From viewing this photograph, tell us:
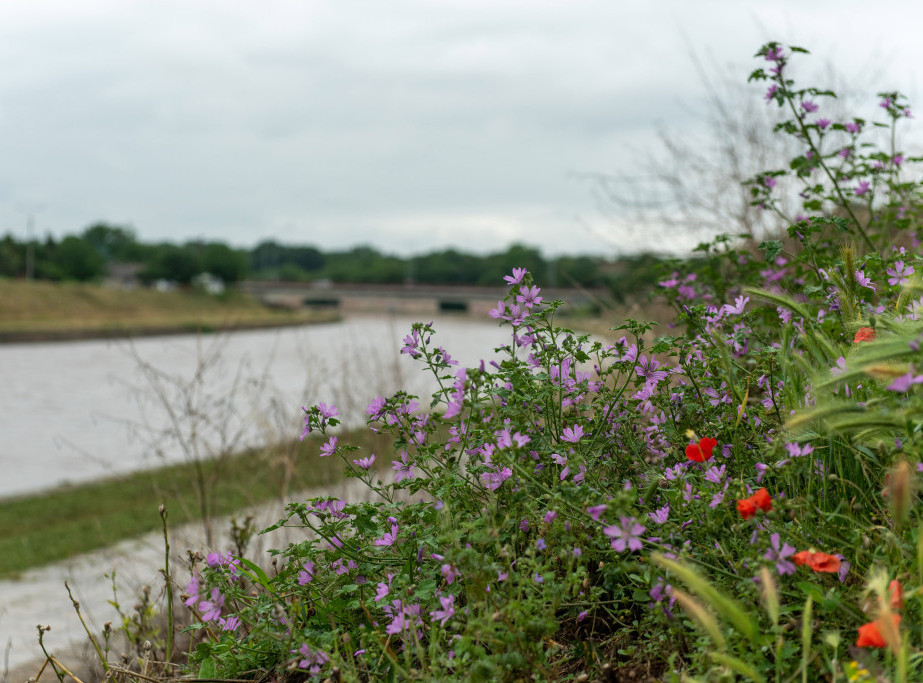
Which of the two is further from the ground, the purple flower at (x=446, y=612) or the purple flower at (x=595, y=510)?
the purple flower at (x=595, y=510)

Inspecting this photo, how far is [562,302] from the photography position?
194 centimetres

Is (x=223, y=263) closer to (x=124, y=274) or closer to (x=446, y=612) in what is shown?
(x=124, y=274)

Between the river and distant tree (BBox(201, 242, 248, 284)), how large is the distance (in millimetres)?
49493

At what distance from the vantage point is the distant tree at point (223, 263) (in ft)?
246

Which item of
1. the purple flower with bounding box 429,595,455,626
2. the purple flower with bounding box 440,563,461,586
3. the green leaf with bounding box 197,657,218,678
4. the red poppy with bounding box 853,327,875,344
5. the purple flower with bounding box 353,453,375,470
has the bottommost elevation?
the green leaf with bounding box 197,657,218,678

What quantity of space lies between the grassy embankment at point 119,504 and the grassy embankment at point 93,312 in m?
22.4

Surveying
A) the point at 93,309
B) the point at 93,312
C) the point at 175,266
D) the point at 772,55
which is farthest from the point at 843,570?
the point at 175,266

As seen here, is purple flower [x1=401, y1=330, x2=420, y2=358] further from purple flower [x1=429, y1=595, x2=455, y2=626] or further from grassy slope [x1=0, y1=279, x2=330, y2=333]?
grassy slope [x1=0, y1=279, x2=330, y2=333]

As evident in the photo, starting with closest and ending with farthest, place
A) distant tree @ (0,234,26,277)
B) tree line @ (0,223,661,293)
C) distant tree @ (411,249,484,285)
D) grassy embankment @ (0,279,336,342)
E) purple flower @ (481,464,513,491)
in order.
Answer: purple flower @ (481,464,513,491), grassy embankment @ (0,279,336,342), distant tree @ (0,234,26,277), tree line @ (0,223,661,293), distant tree @ (411,249,484,285)

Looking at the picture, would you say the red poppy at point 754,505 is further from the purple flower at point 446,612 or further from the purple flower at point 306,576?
the purple flower at point 306,576

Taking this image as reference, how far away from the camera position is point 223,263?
75.0 m

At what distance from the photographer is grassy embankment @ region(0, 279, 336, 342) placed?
33438mm

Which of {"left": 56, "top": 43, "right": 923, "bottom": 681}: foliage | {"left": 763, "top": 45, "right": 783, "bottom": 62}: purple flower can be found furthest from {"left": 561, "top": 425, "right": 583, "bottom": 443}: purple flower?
{"left": 763, "top": 45, "right": 783, "bottom": 62}: purple flower

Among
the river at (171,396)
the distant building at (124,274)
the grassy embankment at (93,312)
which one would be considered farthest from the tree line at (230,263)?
the river at (171,396)
